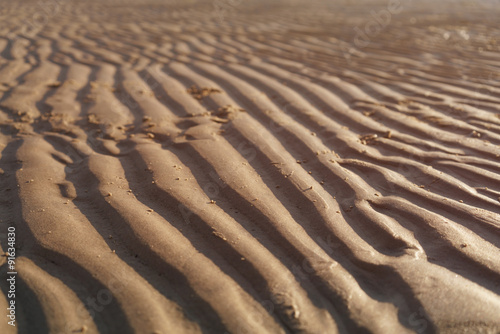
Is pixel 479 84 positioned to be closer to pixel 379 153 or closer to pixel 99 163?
pixel 379 153

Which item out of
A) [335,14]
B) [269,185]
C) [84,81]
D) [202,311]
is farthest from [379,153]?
[335,14]

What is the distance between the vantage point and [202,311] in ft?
4.58

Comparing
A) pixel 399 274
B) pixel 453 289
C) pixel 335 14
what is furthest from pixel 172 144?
pixel 335 14

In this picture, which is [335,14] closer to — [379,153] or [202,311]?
[379,153]

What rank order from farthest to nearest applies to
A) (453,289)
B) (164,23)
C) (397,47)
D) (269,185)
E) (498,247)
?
1. (164,23)
2. (397,47)
3. (269,185)
4. (498,247)
5. (453,289)

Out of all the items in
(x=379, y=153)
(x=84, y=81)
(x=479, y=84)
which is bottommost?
(x=84, y=81)

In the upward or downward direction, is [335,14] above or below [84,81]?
above

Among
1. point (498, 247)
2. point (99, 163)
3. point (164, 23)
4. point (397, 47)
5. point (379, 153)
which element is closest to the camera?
point (498, 247)

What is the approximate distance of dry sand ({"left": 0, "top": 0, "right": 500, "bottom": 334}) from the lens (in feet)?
4.69

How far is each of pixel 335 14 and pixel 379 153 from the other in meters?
5.70

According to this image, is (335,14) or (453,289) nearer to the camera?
(453,289)

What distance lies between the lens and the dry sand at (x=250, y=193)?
143 centimetres

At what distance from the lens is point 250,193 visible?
2002 millimetres

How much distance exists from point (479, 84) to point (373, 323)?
9.94ft
